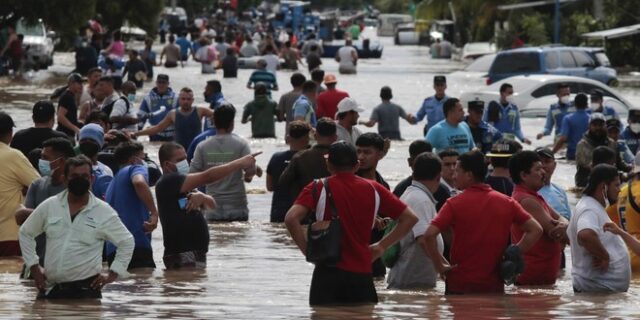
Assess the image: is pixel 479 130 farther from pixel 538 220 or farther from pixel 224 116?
pixel 538 220

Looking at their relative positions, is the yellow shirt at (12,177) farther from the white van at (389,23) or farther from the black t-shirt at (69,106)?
the white van at (389,23)

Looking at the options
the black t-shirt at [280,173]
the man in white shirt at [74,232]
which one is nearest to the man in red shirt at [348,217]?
the man in white shirt at [74,232]

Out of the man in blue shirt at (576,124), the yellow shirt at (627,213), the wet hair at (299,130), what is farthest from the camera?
the man in blue shirt at (576,124)

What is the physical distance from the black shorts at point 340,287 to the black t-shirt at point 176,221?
9.21ft

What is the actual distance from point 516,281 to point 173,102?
11.6 m

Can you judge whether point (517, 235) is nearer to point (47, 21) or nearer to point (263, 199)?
point (263, 199)

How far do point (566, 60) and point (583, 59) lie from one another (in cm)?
56

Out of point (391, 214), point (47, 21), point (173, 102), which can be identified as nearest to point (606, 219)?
point (391, 214)

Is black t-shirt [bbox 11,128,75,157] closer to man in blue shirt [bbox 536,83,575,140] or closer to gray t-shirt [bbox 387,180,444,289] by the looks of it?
gray t-shirt [bbox 387,180,444,289]

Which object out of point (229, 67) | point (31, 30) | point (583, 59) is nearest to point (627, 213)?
point (583, 59)

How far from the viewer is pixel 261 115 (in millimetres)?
28531

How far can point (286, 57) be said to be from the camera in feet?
194

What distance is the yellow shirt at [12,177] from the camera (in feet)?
43.0

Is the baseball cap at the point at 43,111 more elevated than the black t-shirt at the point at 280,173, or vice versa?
the baseball cap at the point at 43,111
